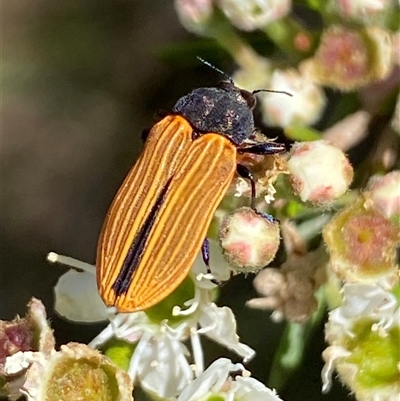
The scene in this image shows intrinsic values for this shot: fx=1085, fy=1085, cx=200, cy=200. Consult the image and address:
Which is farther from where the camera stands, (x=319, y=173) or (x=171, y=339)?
(x=171, y=339)

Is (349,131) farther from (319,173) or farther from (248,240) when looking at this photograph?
(248,240)

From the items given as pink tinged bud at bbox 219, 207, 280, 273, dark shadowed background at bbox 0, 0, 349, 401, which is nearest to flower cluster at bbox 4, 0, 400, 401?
pink tinged bud at bbox 219, 207, 280, 273

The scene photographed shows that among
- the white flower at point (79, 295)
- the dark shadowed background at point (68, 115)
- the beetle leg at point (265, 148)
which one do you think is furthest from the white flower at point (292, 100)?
the dark shadowed background at point (68, 115)

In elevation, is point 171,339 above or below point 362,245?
below

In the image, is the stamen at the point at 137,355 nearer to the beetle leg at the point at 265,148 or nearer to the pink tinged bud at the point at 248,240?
the pink tinged bud at the point at 248,240

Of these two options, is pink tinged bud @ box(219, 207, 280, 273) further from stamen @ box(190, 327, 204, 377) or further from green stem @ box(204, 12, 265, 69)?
green stem @ box(204, 12, 265, 69)

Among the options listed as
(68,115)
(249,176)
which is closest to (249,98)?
(249,176)

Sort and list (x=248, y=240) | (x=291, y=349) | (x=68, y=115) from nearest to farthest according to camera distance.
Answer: (x=248, y=240) < (x=291, y=349) < (x=68, y=115)

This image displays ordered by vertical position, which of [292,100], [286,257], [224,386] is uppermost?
[292,100]
